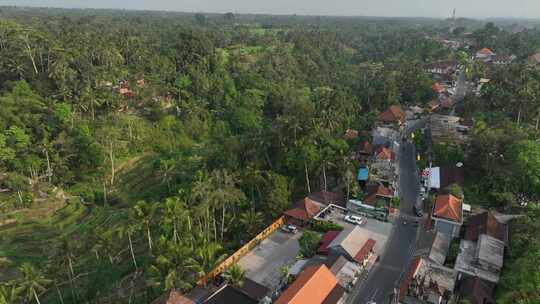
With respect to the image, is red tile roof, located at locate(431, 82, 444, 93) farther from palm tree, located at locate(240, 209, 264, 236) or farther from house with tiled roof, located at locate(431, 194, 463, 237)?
palm tree, located at locate(240, 209, 264, 236)

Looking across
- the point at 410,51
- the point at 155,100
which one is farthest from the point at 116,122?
the point at 410,51

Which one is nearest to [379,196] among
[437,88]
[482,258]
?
[482,258]

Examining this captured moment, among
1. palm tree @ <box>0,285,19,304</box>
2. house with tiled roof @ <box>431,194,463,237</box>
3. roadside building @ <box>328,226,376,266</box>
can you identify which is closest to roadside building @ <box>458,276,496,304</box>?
house with tiled roof @ <box>431,194,463,237</box>

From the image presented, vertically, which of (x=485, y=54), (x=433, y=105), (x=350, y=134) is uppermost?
(x=485, y=54)

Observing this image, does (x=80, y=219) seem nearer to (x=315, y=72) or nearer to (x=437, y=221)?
(x=437, y=221)

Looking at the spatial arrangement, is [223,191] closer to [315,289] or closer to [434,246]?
[315,289]

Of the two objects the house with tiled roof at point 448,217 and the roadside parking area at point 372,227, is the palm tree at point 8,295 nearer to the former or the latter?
the roadside parking area at point 372,227
